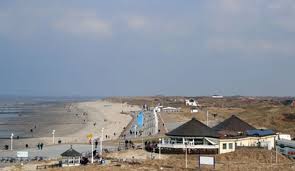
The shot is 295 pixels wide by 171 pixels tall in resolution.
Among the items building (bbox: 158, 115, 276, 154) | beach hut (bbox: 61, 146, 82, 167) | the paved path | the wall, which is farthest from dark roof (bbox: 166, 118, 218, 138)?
beach hut (bbox: 61, 146, 82, 167)

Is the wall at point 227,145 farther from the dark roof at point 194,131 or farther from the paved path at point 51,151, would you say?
the paved path at point 51,151

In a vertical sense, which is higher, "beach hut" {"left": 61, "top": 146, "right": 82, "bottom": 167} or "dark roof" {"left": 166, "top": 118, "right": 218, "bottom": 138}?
"dark roof" {"left": 166, "top": 118, "right": 218, "bottom": 138}

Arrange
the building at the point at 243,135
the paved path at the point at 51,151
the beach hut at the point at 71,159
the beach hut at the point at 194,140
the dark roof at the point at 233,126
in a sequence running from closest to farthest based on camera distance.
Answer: the beach hut at the point at 71,159 < the beach hut at the point at 194,140 < the paved path at the point at 51,151 < the building at the point at 243,135 < the dark roof at the point at 233,126

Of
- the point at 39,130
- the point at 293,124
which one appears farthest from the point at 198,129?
the point at 39,130

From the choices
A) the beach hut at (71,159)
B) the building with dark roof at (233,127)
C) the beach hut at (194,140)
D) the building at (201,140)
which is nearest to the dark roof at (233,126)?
the building with dark roof at (233,127)

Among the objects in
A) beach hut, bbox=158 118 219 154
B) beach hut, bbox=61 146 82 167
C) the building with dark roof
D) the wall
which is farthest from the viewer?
the building with dark roof

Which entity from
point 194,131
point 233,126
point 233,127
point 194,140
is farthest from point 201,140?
point 233,126

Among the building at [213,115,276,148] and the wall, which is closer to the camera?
the wall

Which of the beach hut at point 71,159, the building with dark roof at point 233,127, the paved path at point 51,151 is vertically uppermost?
the building with dark roof at point 233,127

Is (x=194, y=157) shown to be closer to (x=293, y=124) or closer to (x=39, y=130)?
(x=293, y=124)

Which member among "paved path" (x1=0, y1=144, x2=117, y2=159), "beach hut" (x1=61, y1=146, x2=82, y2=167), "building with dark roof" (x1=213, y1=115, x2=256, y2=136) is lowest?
"paved path" (x1=0, y1=144, x2=117, y2=159)

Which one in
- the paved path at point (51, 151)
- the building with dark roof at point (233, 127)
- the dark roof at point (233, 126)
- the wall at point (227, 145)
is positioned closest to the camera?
the wall at point (227, 145)

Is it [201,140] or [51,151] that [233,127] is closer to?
[201,140]

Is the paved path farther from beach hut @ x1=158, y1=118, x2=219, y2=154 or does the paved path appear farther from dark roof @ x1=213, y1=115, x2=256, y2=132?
dark roof @ x1=213, y1=115, x2=256, y2=132
